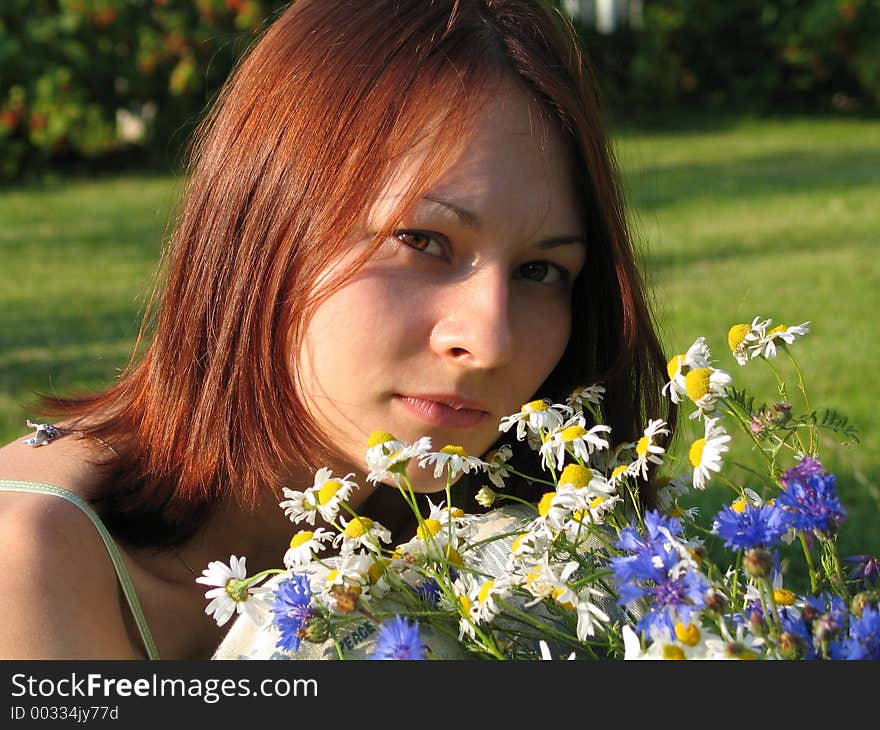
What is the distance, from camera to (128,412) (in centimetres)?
240

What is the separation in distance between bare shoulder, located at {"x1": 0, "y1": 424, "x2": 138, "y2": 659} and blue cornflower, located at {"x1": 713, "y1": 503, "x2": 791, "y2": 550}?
1.02m

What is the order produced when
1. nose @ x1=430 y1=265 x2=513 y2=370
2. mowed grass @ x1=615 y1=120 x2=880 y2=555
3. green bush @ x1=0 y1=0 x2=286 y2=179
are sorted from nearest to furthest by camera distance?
nose @ x1=430 y1=265 x2=513 y2=370 < mowed grass @ x1=615 y1=120 x2=880 y2=555 < green bush @ x1=0 y1=0 x2=286 y2=179

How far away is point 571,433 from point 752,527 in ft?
1.25

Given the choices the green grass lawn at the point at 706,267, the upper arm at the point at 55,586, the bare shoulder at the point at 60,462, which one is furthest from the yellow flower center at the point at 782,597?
the bare shoulder at the point at 60,462

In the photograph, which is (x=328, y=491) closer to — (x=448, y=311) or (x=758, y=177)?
(x=448, y=311)

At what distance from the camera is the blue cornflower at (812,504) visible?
142cm

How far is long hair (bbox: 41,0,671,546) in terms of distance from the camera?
2068 mm

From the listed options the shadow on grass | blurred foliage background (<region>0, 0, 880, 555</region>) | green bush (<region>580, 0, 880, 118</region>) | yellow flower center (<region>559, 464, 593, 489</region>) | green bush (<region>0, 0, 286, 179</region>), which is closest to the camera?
yellow flower center (<region>559, 464, 593, 489</region>)

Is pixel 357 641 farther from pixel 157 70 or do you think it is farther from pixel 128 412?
pixel 157 70

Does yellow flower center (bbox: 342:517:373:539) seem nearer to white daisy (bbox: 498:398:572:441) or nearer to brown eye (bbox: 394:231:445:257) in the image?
white daisy (bbox: 498:398:572:441)

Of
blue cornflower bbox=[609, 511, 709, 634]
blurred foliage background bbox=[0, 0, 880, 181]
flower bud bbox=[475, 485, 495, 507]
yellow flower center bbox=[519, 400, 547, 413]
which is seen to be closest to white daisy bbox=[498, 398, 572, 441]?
yellow flower center bbox=[519, 400, 547, 413]

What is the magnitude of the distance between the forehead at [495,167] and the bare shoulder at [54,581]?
2.35ft

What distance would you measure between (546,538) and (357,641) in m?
0.29

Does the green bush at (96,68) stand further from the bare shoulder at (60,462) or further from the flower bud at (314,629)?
the flower bud at (314,629)
